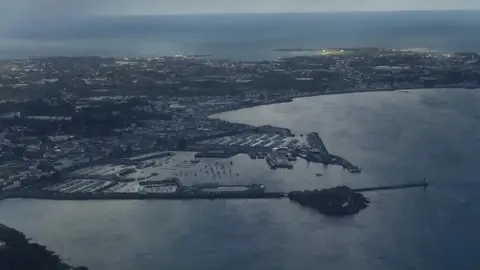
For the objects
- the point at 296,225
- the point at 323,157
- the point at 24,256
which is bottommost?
the point at 296,225

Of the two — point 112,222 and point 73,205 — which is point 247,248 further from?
point 73,205

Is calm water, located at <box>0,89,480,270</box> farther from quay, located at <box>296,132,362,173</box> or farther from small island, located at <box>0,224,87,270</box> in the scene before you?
small island, located at <box>0,224,87,270</box>

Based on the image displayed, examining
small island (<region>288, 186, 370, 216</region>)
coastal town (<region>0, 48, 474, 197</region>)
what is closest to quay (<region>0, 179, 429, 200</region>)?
coastal town (<region>0, 48, 474, 197</region>)

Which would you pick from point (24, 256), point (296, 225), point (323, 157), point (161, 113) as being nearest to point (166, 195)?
point (296, 225)

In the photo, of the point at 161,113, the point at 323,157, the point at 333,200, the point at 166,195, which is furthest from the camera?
the point at 161,113

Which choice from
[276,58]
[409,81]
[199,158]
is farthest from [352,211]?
[276,58]

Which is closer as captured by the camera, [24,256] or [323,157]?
[24,256]

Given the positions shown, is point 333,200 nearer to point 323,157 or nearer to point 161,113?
point 323,157

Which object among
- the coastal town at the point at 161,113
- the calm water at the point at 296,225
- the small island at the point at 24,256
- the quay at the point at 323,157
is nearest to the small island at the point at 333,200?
the calm water at the point at 296,225
